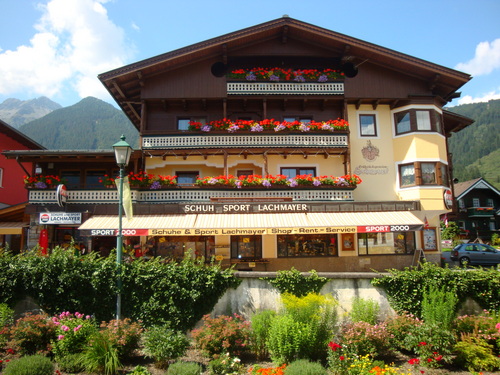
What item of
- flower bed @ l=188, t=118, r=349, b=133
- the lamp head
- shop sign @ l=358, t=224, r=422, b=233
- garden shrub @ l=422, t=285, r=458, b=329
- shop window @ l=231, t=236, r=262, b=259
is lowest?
garden shrub @ l=422, t=285, r=458, b=329

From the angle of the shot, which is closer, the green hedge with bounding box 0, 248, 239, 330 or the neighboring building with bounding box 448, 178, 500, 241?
the green hedge with bounding box 0, 248, 239, 330

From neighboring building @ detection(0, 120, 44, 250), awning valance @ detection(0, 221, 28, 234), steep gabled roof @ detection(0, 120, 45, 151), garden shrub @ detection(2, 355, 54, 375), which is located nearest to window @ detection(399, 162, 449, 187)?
garden shrub @ detection(2, 355, 54, 375)

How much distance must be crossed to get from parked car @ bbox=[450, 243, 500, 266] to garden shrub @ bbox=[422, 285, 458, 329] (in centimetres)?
1788

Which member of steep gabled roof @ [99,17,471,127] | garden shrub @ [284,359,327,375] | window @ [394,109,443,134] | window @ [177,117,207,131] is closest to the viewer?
garden shrub @ [284,359,327,375]

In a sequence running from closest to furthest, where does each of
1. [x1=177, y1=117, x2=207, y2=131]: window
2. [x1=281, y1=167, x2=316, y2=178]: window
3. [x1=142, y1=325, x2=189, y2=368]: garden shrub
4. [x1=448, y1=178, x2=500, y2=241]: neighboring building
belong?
[x1=142, y1=325, x2=189, y2=368]: garden shrub
[x1=281, y1=167, x2=316, y2=178]: window
[x1=177, y1=117, x2=207, y2=131]: window
[x1=448, y1=178, x2=500, y2=241]: neighboring building

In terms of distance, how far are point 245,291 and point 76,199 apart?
1363 cm

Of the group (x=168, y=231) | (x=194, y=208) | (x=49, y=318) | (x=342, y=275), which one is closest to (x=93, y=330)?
(x=49, y=318)

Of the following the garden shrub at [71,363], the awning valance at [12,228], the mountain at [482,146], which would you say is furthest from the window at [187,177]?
the mountain at [482,146]

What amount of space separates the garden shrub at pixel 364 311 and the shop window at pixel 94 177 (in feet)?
59.7

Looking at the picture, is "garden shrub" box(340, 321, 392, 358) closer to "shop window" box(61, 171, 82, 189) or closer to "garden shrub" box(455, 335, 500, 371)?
"garden shrub" box(455, 335, 500, 371)

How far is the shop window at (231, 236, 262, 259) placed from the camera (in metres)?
21.7

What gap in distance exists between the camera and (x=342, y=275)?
12.0 meters

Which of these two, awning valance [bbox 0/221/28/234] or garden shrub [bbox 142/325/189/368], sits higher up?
awning valance [bbox 0/221/28/234]

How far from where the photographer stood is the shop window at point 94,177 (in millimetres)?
24017
